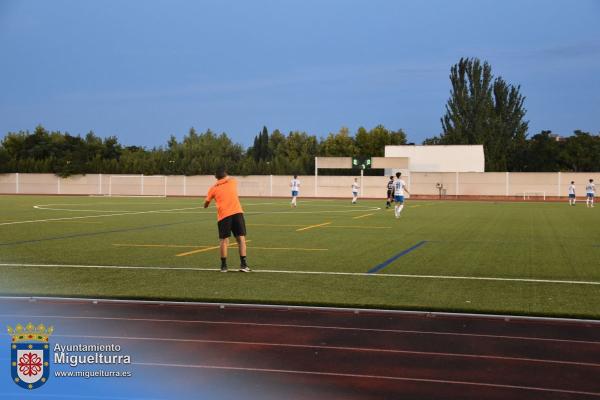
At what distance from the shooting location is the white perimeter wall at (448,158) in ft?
218

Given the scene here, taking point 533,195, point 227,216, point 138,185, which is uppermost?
point 138,185

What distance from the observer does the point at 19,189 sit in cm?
6619

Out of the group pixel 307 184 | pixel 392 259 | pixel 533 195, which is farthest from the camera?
pixel 307 184

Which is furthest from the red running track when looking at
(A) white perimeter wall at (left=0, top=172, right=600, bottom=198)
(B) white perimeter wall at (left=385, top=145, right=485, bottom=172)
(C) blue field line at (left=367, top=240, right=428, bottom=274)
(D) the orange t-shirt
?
(B) white perimeter wall at (left=385, top=145, right=485, bottom=172)

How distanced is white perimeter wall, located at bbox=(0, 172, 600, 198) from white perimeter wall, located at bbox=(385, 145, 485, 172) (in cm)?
978

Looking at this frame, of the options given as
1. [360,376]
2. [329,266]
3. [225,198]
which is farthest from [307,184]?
[360,376]

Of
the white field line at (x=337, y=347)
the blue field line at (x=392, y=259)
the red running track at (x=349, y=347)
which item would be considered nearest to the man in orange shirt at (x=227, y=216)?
the blue field line at (x=392, y=259)

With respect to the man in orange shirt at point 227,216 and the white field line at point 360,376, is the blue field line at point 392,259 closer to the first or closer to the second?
the man in orange shirt at point 227,216

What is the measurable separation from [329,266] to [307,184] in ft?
157

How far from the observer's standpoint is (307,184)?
60344 millimetres

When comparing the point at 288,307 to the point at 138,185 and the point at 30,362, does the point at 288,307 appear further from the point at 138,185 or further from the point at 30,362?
the point at 138,185

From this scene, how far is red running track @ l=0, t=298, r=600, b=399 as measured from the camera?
5.61 m

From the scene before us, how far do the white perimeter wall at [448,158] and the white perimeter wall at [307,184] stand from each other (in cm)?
A: 978

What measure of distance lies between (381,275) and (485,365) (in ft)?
17.5
